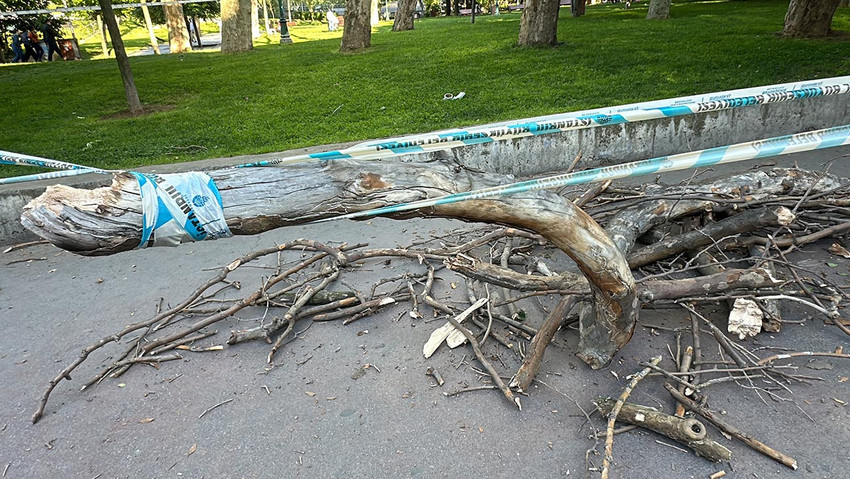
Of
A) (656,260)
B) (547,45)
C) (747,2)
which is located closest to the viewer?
(656,260)

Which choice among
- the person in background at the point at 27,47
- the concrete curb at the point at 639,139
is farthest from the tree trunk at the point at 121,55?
the person in background at the point at 27,47

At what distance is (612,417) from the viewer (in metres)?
2.50

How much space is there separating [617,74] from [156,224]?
942 centimetres

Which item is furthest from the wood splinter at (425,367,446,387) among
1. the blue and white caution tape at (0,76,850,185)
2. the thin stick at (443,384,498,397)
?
the blue and white caution tape at (0,76,850,185)

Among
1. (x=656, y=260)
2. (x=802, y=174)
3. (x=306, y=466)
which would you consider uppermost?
(x=802, y=174)

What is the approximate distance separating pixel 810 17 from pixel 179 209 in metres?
13.7

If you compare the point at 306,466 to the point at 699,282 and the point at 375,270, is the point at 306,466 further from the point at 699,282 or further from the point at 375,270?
the point at 699,282

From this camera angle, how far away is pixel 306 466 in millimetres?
2527

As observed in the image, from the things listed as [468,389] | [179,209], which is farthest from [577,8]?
[179,209]

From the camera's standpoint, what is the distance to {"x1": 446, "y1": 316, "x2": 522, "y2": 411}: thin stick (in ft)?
9.17

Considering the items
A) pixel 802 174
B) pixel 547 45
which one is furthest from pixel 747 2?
pixel 802 174

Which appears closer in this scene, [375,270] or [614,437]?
[614,437]

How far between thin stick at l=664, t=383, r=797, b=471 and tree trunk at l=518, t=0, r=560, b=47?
35.7ft

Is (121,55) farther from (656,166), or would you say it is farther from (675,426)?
(675,426)
